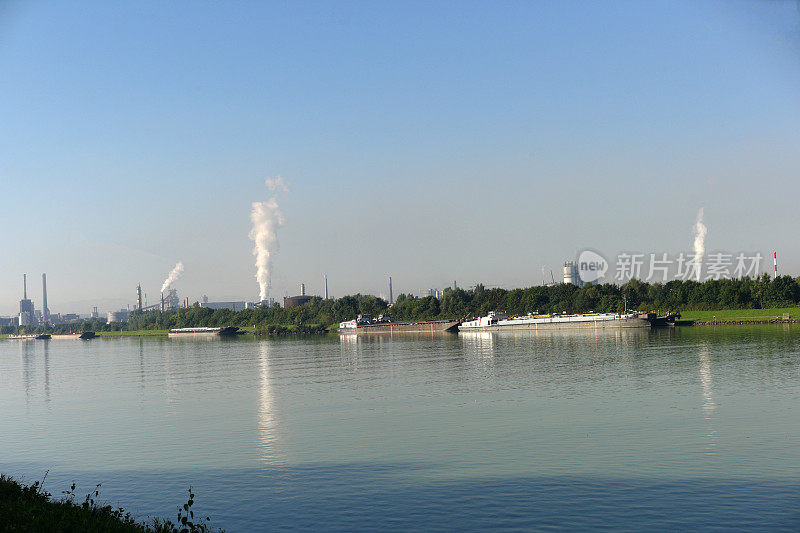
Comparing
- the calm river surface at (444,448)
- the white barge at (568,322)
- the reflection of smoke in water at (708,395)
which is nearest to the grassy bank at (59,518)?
the calm river surface at (444,448)

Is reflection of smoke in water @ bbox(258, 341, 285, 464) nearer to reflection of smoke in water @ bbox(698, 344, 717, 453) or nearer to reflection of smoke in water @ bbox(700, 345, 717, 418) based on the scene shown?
reflection of smoke in water @ bbox(698, 344, 717, 453)

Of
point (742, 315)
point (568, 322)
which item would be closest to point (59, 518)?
point (568, 322)

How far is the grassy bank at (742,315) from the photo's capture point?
160500 mm

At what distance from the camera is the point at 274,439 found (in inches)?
1443

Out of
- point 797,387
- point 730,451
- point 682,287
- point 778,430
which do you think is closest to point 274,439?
point 730,451

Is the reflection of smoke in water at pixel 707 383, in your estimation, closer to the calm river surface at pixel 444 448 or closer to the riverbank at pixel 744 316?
the calm river surface at pixel 444 448

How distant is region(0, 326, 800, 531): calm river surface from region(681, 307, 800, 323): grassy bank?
4174 inches

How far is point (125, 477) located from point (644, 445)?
78.0ft

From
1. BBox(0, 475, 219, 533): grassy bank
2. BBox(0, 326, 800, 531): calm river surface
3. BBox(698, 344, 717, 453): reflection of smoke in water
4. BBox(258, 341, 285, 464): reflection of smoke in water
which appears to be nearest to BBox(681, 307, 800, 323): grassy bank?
BBox(698, 344, 717, 453): reflection of smoke in water

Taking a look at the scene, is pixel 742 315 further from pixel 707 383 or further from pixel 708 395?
pixel 708 395

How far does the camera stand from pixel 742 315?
169875 mm

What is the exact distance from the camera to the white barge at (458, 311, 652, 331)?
160 metres

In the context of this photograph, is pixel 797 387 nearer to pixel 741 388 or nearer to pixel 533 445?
pixel 741 388

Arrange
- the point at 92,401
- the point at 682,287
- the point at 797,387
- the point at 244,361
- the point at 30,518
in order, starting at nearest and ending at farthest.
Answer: the point at 30,518
the point at 797,387
the point at 92,401
the point at 244,361
the point at 682,287
